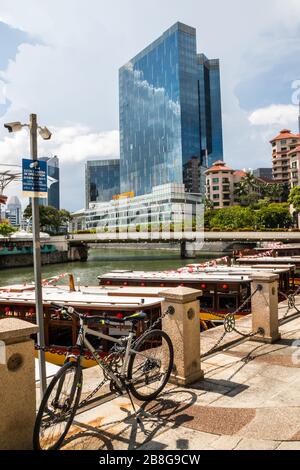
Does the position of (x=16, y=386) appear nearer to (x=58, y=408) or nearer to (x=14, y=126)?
(x=58, y=408)

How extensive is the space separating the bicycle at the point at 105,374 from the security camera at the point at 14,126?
288 cm

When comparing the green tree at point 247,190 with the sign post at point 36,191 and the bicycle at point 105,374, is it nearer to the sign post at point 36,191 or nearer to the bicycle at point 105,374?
the bicycle at point 105,374

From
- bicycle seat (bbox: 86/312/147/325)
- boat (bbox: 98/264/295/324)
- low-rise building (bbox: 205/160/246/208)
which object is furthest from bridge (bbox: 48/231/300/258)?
bicycle seat (bbox: 86/312/147/325)

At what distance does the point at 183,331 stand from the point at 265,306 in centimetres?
346

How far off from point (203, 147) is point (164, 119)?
74.1 ft

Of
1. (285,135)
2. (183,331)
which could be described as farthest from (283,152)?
(183,331)

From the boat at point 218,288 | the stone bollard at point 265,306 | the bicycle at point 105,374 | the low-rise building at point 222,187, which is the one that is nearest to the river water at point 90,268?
the boat at point 218,288

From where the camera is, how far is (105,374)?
5910 millimetres

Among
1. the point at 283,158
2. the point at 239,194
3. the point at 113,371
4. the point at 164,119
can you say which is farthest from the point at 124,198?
the point at 113,371

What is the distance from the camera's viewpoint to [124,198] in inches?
6875

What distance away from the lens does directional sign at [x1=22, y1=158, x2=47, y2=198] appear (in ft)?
20.1

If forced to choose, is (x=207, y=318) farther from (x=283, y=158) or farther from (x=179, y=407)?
(x=283, y=158)

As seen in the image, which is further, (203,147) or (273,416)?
(203,147)

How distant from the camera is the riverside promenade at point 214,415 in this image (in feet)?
16.3
